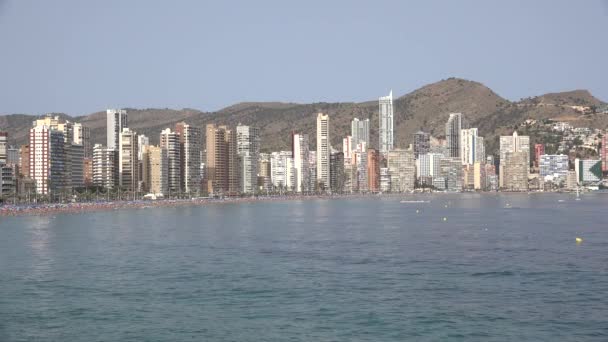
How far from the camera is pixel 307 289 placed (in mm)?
48625

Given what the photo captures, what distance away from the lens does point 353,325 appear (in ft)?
127

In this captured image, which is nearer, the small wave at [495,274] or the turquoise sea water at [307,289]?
the turquoise sea water at [307,289]

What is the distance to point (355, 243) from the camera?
8081 centimetres

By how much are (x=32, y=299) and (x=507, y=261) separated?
3732 cm

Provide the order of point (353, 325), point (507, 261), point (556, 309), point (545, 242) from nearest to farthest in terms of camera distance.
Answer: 1. point (353, 325)
2. point (556, 309)
3. point (507, 261)
4. point (545, 242)

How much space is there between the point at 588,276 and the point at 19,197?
174484 millimetres

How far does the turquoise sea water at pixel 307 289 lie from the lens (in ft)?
124

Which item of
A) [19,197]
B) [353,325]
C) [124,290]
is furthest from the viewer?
[19,197]

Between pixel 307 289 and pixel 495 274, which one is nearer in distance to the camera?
pixel 307 289

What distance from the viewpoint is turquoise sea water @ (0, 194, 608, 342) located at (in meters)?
37.7

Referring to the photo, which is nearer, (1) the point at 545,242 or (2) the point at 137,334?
(2) the point at 137,334

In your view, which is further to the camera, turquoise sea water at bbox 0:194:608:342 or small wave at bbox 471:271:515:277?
small wave at bbox 471:271:515:277

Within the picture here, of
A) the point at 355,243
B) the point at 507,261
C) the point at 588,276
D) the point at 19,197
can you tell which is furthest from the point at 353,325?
the point at 19,197

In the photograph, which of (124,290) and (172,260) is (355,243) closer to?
(172,260)
